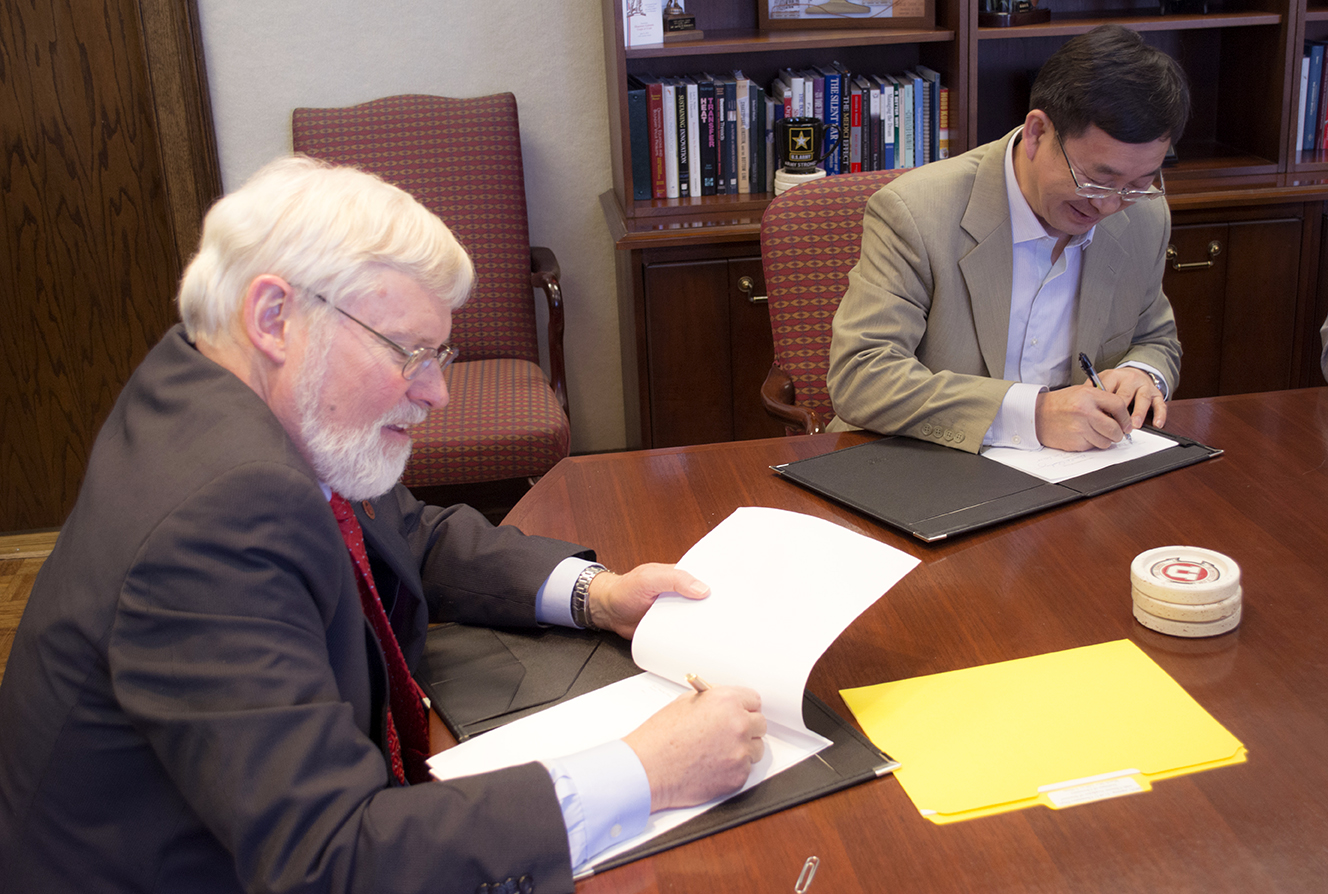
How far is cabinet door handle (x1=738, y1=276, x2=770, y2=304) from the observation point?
2.98 m

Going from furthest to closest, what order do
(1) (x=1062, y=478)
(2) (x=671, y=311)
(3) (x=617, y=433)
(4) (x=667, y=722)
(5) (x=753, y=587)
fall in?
1. (3) (x=617, y=433)
2. (2) (x=671, y=311)
3. (1) (x=1062, y=478)
4. (5) (x=753, y=587)
5. (4) (x=667, y=722)

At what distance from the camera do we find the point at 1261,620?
125 centimetres

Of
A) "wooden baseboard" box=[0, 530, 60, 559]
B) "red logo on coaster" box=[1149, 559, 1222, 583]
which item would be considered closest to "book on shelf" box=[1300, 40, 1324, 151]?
"red logo on coaster" box=[1149, 559, 1222, 583]

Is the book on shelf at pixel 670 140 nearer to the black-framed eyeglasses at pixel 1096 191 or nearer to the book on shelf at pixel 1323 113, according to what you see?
the black-framed eyeglasses at pixel 1096 191

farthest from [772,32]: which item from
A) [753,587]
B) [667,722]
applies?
[667,722]

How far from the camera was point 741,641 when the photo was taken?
116 centimetres

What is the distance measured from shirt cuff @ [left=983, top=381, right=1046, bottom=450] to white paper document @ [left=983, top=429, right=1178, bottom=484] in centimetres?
2

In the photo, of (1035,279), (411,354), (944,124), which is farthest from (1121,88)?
(944,124)

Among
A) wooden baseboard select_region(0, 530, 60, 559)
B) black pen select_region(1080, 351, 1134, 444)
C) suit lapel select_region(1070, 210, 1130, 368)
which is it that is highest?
suit lapel select_region(1070, 210, 1130, 368)

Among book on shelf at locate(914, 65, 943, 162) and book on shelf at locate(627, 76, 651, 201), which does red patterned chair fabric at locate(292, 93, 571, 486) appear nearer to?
book on shelf at locate(627, 76, 651, 201)

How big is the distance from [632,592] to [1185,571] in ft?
2.01

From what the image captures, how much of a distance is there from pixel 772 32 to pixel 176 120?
1667 millimetres

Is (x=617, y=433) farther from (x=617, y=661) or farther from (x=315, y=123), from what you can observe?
(x=617, y=661)

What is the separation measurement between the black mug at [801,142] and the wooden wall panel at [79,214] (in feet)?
5.29
